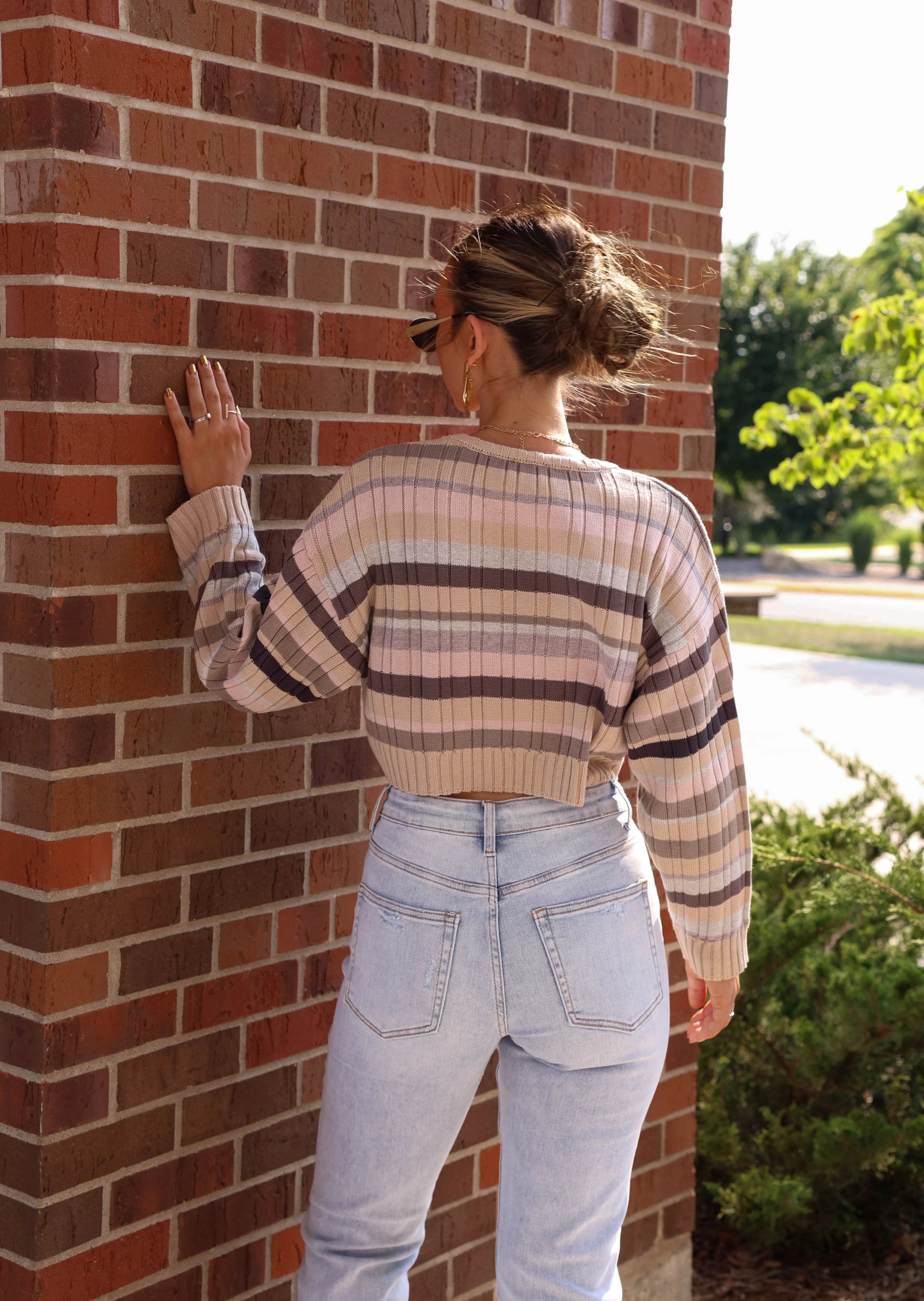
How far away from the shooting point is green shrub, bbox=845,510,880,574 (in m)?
34.2

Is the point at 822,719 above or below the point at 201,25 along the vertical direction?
below

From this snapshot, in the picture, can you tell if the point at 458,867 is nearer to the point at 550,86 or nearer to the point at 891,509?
the point at 550,86

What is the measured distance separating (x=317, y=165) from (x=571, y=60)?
687mm

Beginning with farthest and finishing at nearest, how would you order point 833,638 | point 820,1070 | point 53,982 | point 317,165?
1. point 833,638
2. point 820,1070
3. point 317,165
4. point 53,982

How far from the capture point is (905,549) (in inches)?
1313

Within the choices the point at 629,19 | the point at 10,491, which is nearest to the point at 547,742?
the point at 10,491

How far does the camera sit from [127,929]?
2.23m

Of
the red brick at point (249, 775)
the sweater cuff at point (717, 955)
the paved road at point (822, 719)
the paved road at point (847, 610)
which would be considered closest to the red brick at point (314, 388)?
the red brick at point (249, 775)

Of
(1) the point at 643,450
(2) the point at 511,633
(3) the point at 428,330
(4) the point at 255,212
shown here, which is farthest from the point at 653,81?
(2) the point at 511,633

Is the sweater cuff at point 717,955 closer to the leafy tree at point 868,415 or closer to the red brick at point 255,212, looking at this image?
the red brick at point 255,212

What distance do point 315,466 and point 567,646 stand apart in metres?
0.70

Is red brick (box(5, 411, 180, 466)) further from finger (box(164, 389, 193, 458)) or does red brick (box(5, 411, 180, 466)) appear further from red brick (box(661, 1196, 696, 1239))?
red brick (box(661, 1196, 696, 1239))

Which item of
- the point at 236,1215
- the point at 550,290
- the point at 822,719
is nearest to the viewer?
the point at 550,290

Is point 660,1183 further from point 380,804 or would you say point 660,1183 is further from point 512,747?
point 512,747
